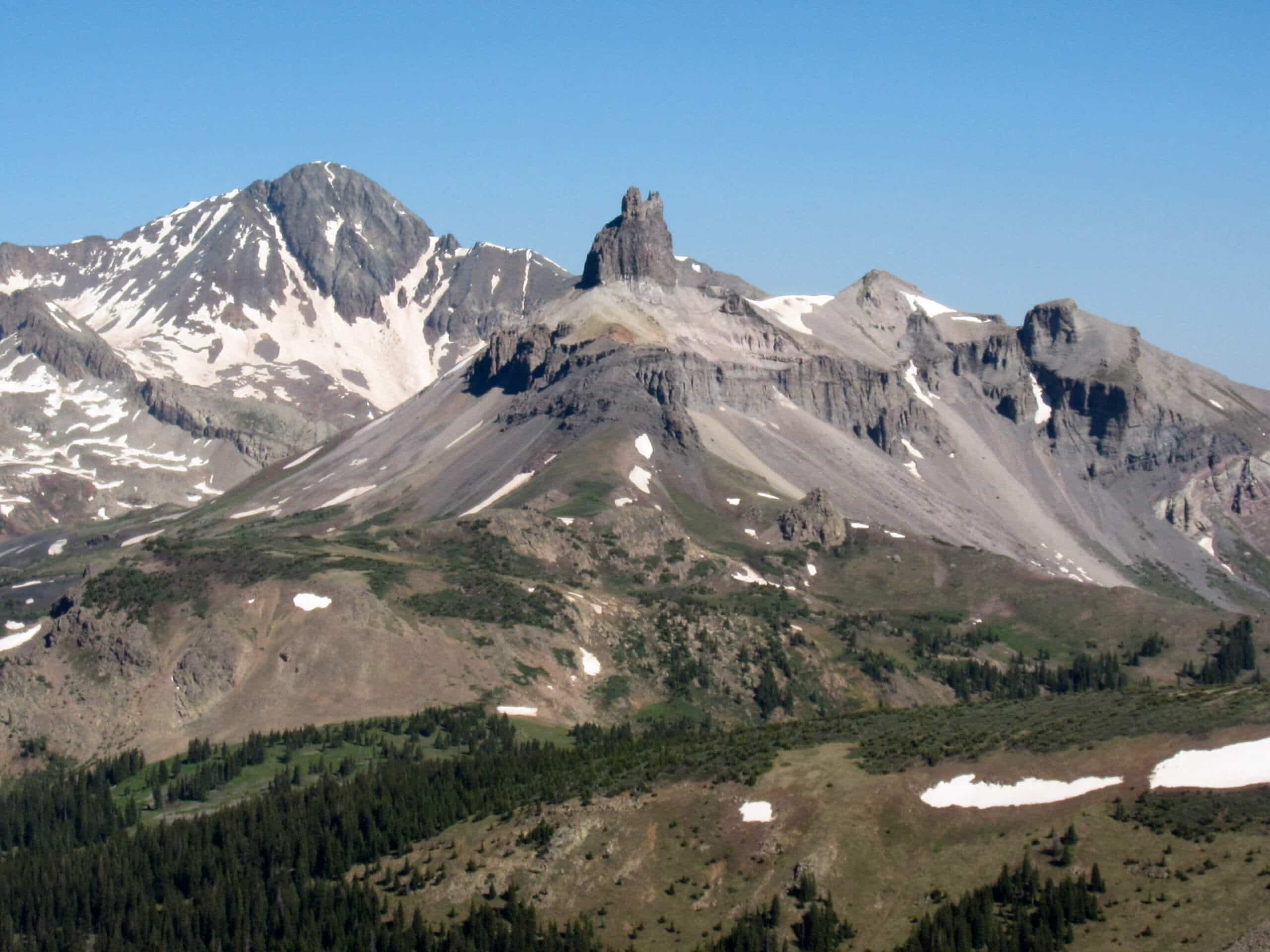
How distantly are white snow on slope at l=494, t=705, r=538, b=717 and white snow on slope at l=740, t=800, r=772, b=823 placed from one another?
71.2 meters

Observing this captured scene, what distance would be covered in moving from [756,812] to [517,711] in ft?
246

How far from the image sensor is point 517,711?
7756 inches

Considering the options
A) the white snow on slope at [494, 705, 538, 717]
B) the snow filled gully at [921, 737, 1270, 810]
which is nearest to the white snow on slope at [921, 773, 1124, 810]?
the snow filled gully at [921, 737, 1270, 810]

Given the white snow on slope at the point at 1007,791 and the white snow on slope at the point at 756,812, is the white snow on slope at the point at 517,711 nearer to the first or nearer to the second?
the white snow on slope at the point at 756,812

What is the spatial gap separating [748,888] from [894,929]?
39.3 ft

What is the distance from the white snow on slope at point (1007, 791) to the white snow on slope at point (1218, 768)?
3202 mm

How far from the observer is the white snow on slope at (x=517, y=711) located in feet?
641

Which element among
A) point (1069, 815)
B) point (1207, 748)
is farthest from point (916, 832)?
point (1207, 748)

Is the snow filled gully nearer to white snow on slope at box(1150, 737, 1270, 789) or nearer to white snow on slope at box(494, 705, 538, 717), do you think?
white snow on slope at box(1150, 737, 1270, 789)

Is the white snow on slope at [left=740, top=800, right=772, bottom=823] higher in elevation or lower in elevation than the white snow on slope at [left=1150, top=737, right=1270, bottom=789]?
lower

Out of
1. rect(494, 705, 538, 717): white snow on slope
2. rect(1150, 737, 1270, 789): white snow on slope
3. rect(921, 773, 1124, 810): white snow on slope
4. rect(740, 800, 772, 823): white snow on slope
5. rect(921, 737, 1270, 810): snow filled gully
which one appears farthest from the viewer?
rect(494, 705, 538, 717): white snow on slope

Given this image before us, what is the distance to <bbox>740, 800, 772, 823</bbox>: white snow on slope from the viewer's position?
124 meters

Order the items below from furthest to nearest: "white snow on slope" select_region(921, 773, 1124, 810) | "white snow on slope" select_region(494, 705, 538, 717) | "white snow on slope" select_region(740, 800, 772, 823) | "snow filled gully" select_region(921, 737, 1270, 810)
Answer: "white snow on slope" select_region(494, 705, 538, 717), "white snow on slope" select_region(740, 800, 772, 823), "white snow on slope" select_region(921, 773, 1124, 810), "snow filled gully" select_region(921, 737, 1270, 810)

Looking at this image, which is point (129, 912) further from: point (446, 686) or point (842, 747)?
point (446, 686)
